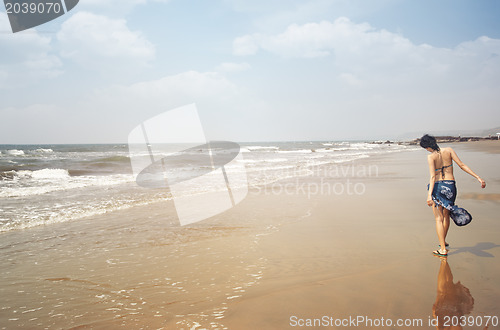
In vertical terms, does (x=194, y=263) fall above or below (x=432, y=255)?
above

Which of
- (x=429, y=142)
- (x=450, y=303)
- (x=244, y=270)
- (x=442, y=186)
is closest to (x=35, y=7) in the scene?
(x=244, y=270)

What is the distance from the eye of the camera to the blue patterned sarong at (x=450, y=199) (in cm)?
381

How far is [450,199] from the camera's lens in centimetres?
389

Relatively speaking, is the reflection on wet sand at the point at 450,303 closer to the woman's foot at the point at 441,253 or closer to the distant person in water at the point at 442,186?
the woman's foot at the point at 441,253

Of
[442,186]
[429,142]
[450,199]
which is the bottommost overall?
[450,199]

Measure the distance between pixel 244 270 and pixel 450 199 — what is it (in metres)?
3.00

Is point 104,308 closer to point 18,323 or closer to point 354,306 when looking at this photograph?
point 18,323

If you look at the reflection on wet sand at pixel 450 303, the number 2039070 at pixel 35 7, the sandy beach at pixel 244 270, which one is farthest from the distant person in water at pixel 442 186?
the number 2039070 at pixel 35 7

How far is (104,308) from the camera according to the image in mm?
2801

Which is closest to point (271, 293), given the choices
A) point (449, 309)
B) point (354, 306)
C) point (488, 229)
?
point (354, 306)

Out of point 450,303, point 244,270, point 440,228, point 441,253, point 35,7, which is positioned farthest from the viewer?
point 35,7

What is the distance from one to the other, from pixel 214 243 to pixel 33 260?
105 inches

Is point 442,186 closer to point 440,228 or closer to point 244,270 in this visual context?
point 440,228

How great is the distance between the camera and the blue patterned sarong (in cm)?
381
